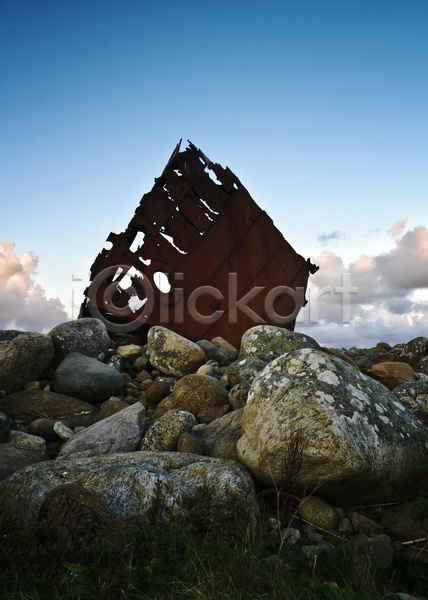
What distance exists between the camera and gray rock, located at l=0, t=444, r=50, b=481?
13.3 feet

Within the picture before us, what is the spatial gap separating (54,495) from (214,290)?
6154 millimetres

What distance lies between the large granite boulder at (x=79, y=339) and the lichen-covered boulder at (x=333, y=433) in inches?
164

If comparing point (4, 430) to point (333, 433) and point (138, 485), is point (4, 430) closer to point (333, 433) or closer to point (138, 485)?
point (138, 485)

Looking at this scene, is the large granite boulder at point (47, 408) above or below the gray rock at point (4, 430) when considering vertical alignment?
above

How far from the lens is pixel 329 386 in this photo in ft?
11.7

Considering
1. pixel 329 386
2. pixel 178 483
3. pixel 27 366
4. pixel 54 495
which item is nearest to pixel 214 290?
pixel 27 366

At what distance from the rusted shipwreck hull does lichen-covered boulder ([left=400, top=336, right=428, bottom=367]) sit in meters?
3.40

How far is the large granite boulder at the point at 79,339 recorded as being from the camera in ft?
23.2

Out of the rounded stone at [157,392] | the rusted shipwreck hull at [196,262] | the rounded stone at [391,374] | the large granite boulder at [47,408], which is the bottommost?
the large granite boulder at [47,408]

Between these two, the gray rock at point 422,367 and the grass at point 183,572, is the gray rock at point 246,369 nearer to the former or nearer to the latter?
the grass at point 183,572

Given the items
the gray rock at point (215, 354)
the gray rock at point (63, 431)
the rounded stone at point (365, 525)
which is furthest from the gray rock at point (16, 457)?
the gray rock at point (215, 354)

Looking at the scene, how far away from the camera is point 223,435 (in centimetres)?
427

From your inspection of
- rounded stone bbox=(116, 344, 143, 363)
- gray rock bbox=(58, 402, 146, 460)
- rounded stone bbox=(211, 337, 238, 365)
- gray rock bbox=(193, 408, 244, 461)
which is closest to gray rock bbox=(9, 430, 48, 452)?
gray rock bbox=(58, 402, 146, 460)

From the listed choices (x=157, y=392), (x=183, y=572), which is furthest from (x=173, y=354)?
(x=183, y=572)
